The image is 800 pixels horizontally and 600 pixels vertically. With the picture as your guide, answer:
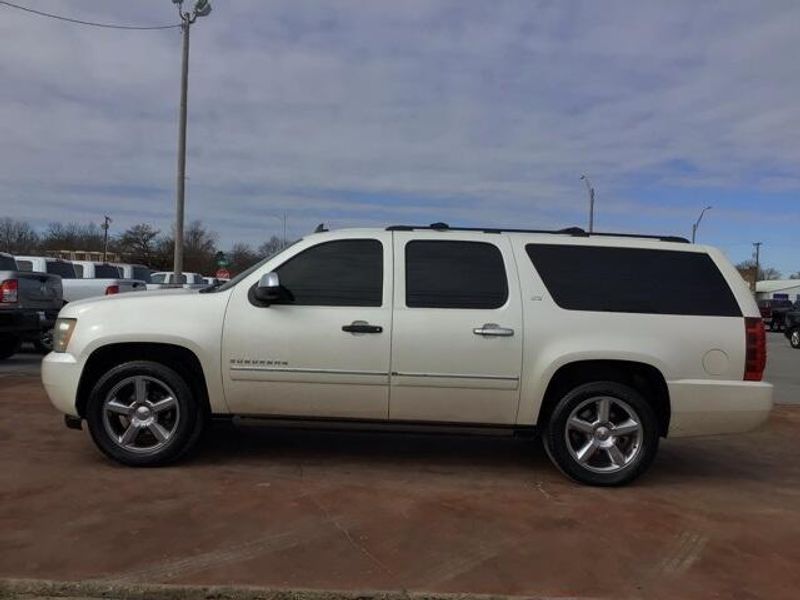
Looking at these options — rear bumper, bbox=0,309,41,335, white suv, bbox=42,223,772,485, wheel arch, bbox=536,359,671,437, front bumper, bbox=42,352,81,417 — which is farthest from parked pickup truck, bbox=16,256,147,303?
wheel arch, bbox=536,359,671,437

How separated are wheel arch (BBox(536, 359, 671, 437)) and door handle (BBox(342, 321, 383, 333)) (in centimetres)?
134

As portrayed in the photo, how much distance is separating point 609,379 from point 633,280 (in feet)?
2.52

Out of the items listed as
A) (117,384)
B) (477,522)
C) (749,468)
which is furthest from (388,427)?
(749,468)

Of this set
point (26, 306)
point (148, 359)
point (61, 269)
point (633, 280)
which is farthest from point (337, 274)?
point (61, 269)

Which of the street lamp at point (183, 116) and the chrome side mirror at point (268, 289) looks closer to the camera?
the chrome side mirror at point (268, 289)

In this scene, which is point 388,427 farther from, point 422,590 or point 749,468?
point 749,468

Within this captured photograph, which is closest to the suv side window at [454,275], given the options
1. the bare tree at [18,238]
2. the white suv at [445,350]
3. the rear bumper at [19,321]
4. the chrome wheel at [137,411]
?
the white suv at [445,350]

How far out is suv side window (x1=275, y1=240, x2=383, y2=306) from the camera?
5.81m

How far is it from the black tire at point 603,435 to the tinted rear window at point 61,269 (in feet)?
46.5

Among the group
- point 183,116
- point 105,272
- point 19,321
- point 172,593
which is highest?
point 183,116

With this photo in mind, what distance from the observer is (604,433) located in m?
5.77

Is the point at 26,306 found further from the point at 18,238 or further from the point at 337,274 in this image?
the point at 18,238

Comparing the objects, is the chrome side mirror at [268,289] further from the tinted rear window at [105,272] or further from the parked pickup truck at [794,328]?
the parked pickup truck at [794,328]

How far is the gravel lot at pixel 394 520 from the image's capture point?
4.05 m
